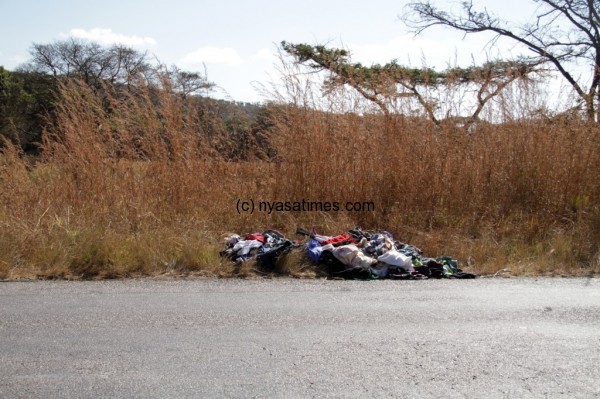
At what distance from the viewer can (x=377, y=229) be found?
789 centimetres

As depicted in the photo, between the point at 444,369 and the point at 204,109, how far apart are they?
650cm

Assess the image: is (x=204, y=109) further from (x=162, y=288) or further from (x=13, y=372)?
(x=13, y=372)

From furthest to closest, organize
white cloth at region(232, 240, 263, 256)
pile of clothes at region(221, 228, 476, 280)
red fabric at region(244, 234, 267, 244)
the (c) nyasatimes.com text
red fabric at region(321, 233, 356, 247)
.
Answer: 1. the (c) nyasatimes.com text
2. red fabric at region(244, 234, 267, 244)
3. red fabric at region(321, 233, 356, 247)
4. white cloth at region(232, 240, 263, 256)
5. pile of clothes at region(221, 228, 476, 280)

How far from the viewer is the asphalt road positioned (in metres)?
3.11

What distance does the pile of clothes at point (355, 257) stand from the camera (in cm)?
600

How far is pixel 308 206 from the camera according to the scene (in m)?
8.27

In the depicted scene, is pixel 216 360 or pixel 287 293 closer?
pixel 216 360

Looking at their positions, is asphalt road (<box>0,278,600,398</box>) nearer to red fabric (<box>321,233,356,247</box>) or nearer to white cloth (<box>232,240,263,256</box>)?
white cloth (<box>232,240,263,256</box>)

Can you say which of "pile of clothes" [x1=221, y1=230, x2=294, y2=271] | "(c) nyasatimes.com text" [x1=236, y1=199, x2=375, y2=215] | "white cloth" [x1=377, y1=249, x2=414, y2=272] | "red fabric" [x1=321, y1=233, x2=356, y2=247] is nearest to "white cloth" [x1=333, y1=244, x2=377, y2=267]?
"white cloth" [x1=377, y1=249, x2=414, y2=272]

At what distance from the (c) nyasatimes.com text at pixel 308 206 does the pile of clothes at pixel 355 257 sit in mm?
1429

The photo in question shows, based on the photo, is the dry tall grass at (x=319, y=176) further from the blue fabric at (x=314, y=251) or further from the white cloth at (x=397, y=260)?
the blue fabric at (x=314, y=251)

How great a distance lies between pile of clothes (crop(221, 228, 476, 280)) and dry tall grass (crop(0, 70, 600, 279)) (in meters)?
0.72

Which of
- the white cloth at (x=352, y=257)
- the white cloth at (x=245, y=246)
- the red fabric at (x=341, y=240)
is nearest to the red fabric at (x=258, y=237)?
the white cloth at (x=245, y=246)

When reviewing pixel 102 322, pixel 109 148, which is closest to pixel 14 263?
pixel 102 322
